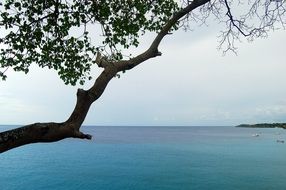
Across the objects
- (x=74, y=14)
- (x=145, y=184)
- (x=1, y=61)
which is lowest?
(x=145, y=184)

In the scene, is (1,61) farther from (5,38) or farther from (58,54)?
(58,54)

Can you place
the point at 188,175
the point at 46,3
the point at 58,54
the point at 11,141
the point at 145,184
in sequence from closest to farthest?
1. the point at 11,141
2. the point at 46,3
3. the point at 58,54
4. the point at 145,184
5. the point at 188,175

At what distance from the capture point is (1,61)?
281 inches

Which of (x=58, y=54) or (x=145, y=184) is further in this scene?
(x=145, y=184)

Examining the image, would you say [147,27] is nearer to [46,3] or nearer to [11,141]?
[46,3]

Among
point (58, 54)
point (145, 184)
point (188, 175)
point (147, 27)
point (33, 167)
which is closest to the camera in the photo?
point (58, 54)

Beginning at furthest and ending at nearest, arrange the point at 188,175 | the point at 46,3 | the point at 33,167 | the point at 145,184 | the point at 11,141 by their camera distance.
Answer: the point at 33,167 → the point at 188,175 → the point at 145,184 → the point at 46,3 → the point at 11,141

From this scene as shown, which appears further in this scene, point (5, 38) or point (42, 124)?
point (5, 38)

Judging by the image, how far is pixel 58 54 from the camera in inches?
298

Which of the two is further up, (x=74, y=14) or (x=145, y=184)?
(x=74, y=14)

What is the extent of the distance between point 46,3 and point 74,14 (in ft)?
2.02

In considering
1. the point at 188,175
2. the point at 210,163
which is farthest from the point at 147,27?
the point at 210,163

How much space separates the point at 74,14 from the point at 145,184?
29544 mm

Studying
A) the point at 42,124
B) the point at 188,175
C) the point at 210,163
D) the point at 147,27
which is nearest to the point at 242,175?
the point at 188,175
